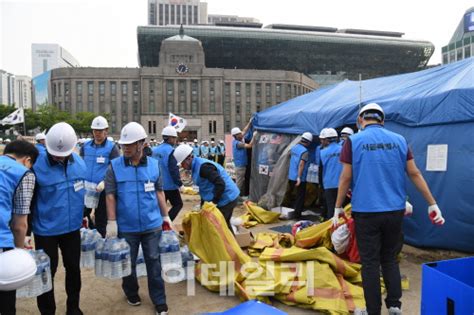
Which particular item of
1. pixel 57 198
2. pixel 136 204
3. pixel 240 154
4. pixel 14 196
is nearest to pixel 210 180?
pixel 136 204

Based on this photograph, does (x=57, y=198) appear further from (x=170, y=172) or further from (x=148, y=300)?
(x=170, y=172)

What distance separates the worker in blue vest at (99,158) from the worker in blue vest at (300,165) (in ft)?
12.3

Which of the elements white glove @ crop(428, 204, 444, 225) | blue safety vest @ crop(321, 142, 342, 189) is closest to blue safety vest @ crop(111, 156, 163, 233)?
white glove @ crop(428, 204, 444, 225)

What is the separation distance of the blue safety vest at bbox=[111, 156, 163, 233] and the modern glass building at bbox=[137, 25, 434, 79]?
75.6m

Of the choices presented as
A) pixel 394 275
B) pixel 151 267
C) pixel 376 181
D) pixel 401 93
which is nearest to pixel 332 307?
pixel 394 275

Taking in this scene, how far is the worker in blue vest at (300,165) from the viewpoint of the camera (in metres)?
7.68

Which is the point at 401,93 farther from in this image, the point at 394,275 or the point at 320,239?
the point at 394,275

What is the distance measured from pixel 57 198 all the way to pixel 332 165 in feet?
13.9

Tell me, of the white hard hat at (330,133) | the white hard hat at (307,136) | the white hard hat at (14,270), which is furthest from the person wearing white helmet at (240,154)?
the white hard hat at (14,270)

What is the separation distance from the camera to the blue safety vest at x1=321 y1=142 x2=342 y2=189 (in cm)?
615

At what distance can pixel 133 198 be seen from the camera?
353 centimetres

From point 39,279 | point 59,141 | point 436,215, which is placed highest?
point 59,141

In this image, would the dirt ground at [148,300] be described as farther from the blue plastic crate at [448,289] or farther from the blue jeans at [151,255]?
the blue plastic crate at [448,289]

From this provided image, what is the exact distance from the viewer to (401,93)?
6422 millimetres
